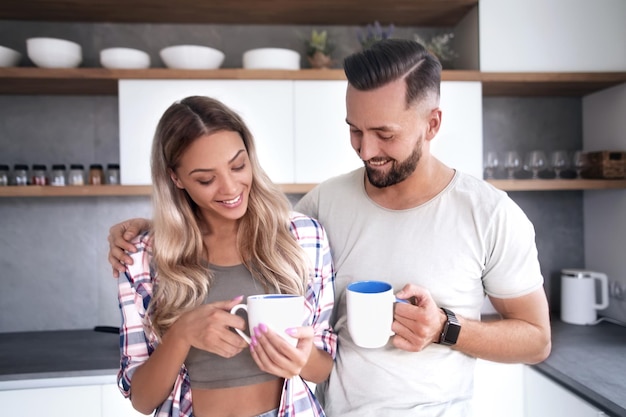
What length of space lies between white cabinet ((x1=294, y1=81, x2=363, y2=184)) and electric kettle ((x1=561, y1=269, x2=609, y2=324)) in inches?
48.6

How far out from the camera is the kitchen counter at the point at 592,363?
4.42ft

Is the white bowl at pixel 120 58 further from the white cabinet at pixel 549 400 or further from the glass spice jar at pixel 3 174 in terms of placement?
the white cabinet at pixel 549 400

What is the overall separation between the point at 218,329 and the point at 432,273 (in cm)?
50

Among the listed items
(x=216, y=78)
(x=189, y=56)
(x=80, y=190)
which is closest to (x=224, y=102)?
(x=216, y=78)

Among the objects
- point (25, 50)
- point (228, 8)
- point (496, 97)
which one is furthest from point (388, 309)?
point (25, 50)

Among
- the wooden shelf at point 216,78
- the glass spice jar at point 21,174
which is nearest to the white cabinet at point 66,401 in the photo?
the glass spice jar at point 21,174

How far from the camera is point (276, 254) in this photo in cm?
106

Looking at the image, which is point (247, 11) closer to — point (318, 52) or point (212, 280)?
point (318, 52)

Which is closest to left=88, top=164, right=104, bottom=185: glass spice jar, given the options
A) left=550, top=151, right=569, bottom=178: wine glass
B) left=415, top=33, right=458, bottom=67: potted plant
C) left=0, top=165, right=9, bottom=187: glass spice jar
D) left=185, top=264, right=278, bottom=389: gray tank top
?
left=0, top=165, right=9, bottom=187: glass spice jar

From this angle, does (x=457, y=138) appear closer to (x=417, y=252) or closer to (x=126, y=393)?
(x=417, y=252)

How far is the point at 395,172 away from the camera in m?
1.03

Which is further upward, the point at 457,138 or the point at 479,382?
the point at 457,138

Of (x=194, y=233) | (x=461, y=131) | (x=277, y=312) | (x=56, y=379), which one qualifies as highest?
(x=461, y=131)

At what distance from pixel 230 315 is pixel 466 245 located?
550 millimetres
